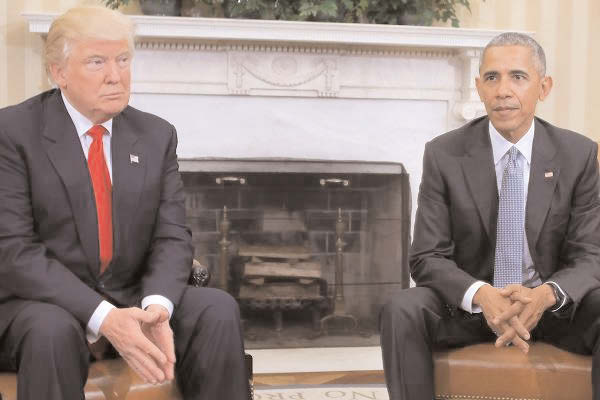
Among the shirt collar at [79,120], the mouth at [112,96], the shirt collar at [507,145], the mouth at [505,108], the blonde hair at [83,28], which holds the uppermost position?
the blonde hair at [83,28]

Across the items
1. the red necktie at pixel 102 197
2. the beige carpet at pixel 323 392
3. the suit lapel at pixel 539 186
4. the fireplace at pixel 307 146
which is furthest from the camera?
the fireplace at pixel 307 146

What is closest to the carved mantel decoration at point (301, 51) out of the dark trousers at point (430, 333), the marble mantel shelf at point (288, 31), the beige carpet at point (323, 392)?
the marble mantel shelf at point (288, 31)

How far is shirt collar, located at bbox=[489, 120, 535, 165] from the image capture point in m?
2.17

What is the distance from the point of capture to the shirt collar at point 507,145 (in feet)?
7.13

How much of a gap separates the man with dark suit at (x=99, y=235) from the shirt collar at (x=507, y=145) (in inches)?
35.1

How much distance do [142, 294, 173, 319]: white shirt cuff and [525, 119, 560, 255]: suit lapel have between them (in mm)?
996

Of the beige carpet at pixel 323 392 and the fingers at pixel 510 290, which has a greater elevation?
the fingers at pixel 510 290

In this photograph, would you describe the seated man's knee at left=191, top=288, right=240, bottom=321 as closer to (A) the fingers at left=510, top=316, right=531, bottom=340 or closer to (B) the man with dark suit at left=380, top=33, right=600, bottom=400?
(B) the man with dark suit at left=380, top=33, right=600, bottom=400

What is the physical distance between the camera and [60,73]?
6.29 feet

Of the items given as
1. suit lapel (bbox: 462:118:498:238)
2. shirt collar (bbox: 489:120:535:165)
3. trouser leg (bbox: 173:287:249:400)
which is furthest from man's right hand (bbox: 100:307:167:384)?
shirt collar (bbox: 489:120:535:165)

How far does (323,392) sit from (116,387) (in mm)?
1463

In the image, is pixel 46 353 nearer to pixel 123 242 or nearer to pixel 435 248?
pixel 123 242

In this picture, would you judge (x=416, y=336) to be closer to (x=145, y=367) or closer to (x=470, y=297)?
(x=470, y=297)

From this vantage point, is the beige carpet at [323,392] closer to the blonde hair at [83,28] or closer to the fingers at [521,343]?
the fingers at [521,343]
